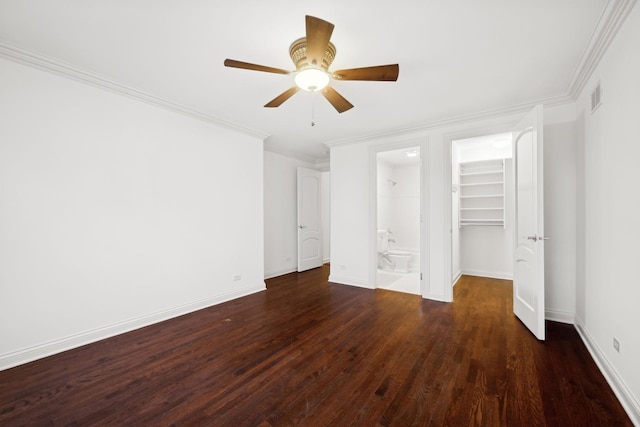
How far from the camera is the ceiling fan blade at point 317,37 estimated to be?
4.96 feet

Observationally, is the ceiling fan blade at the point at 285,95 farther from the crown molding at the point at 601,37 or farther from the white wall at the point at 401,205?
the white wall at the point at 401,205

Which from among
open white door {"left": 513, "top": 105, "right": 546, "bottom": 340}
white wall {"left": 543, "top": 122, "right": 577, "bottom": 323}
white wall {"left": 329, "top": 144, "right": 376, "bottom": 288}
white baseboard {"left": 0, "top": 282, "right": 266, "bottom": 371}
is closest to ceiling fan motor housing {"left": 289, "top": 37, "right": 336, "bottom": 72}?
open white door {"left": 513, "top": 105, "right": 546, "bottom": 340}

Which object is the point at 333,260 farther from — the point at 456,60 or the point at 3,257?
the point at 3,257

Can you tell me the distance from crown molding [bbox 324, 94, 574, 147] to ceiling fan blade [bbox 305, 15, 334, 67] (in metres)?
2.43

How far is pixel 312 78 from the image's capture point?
204cm

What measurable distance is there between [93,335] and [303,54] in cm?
323

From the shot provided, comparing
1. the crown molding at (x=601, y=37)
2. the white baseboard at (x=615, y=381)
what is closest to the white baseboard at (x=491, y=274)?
the white baseboard at (x=615, y=381)

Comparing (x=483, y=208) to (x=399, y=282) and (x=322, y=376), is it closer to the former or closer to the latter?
(x=399, y=282)

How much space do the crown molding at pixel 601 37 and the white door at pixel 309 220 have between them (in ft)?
14.1

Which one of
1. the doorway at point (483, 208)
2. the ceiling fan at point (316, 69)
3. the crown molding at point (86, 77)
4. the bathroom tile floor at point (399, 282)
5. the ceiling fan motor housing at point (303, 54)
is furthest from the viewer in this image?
the doorway at point (483, 208)

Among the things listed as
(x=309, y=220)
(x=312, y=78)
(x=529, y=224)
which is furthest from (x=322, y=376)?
(x=309, y=220)

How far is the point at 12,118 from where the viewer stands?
7.15 ft

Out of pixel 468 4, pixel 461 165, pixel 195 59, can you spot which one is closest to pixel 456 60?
pixel 468 4

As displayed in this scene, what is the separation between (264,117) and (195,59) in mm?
1381
